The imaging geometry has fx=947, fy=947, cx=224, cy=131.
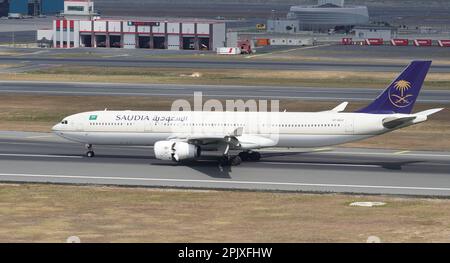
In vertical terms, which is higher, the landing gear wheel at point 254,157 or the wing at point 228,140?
the wing at point 228,140

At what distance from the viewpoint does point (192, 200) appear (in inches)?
2383

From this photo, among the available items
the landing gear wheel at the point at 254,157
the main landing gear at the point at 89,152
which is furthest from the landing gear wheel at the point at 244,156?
the main landing gear at the point at 89,152

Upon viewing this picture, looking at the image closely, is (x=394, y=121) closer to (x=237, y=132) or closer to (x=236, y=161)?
(x=237, y=132)

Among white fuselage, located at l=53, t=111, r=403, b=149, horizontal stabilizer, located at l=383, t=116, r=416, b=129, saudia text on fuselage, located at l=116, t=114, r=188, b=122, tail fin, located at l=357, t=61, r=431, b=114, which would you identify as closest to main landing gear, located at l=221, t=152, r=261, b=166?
white fuselage, located at l=53, t=111, r=403, b=149

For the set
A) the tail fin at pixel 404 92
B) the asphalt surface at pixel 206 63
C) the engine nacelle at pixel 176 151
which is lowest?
the asphalt surface at pixel 206 63

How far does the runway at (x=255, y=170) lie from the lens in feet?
217

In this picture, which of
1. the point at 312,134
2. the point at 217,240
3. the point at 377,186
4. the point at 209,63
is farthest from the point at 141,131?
the point at 209,63

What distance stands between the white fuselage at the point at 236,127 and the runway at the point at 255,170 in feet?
6.25

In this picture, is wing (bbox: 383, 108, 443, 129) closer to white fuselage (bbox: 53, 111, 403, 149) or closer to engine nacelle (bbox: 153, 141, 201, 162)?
white fuselage (bbox: 53, 111, 403, 149)

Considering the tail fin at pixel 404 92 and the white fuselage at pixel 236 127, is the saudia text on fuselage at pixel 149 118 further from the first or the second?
the tail fin at pixel 404 92

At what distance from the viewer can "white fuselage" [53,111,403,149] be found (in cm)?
7350

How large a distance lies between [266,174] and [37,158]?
64.6 ft
